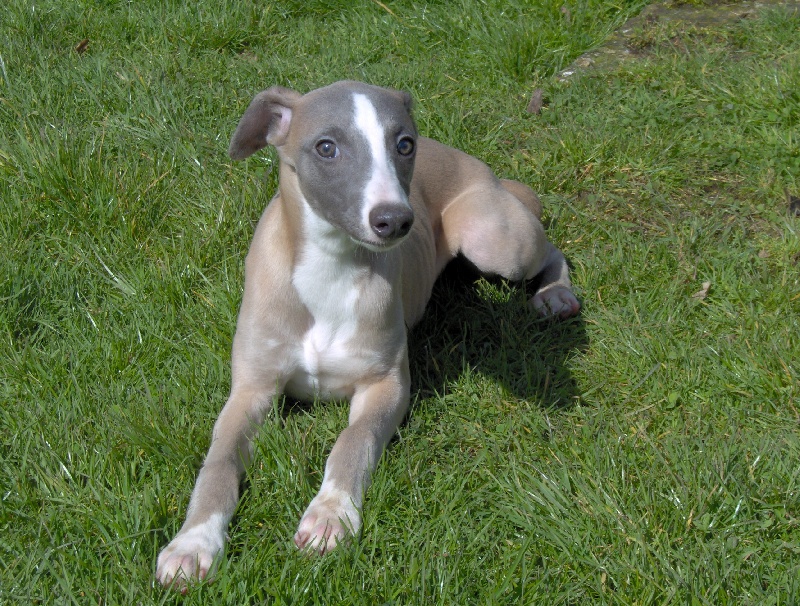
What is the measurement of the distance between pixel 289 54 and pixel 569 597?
13.3ft

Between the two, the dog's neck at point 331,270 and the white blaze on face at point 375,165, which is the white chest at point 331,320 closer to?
the dog's neck at point 331,270

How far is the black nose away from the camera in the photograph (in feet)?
8.79

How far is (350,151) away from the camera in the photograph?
289 cm

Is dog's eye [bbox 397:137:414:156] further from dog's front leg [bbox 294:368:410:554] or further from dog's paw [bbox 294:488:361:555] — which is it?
dog's paw [bbox 294:488:361:555]

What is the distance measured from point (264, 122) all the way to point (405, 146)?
56cm

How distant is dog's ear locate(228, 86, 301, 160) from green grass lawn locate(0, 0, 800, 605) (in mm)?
768

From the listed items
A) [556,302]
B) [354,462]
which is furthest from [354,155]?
[556,302]

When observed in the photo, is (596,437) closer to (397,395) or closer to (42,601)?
(397,395)

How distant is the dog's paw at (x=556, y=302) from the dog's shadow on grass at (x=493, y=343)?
1.4 inches

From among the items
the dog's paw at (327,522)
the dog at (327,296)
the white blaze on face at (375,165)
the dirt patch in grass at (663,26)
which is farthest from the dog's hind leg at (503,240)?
the dirt patch in grass at (663,26)

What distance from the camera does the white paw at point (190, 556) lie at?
8.32ft

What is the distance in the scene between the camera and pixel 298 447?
3094 mm

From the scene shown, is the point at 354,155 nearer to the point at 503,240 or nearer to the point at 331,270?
the point at 331,270

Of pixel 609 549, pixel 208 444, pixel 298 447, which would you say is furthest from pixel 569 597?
pixel 208 444
